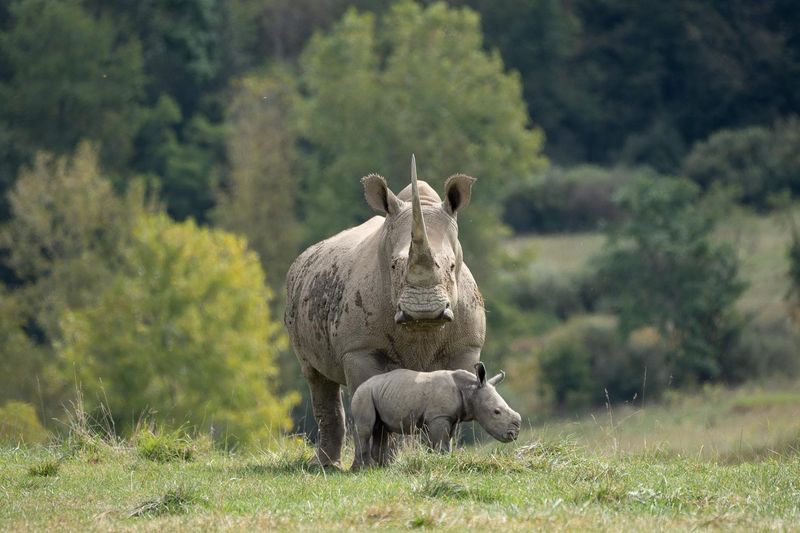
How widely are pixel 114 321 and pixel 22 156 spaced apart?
61.8ft

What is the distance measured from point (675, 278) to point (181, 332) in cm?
1613

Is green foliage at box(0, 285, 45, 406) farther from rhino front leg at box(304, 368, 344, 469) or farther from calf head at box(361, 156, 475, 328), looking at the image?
calf head at box(361, 156, 475, 328)

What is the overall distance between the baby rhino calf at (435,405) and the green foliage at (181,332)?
106ft

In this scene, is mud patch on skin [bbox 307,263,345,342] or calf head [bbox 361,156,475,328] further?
mud patch on skin [bbox 307,263,345,342]

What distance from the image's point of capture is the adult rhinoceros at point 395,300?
41.4ft

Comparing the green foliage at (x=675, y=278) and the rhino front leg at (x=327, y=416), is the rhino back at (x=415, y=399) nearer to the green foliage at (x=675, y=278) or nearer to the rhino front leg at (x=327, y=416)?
the rhino front leg at (x=327, y=416)

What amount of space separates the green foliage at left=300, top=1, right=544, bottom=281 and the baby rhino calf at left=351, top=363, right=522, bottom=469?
4779cm

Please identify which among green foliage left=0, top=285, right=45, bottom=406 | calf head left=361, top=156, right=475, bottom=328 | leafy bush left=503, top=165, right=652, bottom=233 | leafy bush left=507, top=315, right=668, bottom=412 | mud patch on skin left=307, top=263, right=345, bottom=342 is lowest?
leafy bush left=507, top=315, right=668, bottom=412

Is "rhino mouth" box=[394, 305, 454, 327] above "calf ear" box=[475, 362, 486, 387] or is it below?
above

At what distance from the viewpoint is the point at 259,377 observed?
50.3 m

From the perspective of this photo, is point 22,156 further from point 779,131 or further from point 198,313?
point 779,131

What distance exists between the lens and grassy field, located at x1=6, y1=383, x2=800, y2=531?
33.6 ft

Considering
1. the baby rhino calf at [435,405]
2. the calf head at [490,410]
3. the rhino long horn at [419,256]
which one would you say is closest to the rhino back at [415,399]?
the baby rhino calf at [435,405]

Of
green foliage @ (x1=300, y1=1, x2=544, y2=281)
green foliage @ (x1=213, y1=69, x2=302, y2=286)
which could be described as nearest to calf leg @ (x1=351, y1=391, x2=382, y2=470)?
green foliage @ (x1=300, y1=1, x2=544, y2=281)
